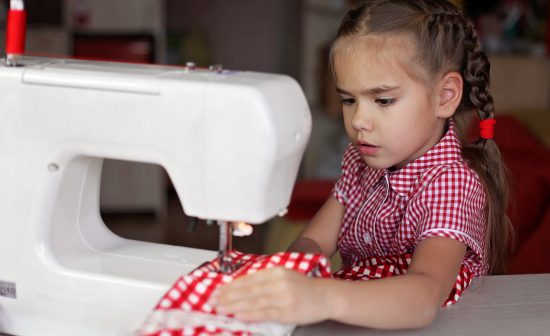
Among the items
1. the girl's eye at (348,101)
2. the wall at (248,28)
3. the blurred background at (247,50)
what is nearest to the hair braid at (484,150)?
the girl's eye at (348,101)

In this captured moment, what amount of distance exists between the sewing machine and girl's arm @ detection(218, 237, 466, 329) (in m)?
0.10

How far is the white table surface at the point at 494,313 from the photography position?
42.0 inches

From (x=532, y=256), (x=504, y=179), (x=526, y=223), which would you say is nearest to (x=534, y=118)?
(x=526, y=223)

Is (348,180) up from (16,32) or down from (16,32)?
down

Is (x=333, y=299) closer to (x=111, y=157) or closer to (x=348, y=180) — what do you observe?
(x=111, y=157)

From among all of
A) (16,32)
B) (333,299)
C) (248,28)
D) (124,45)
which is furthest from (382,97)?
(248,28)

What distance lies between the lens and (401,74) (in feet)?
4.04

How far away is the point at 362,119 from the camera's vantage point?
1213 mm

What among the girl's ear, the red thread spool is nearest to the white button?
the girl's ear

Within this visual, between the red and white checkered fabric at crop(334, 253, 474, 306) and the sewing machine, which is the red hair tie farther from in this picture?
the sewing machine

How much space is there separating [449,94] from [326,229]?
312 mm

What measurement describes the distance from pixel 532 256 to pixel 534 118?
1486 mm

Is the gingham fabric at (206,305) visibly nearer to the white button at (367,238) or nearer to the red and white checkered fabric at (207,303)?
the red and white checkered fabric at (207,303)

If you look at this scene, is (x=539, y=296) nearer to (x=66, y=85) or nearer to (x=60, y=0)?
(x=66, y=85)
